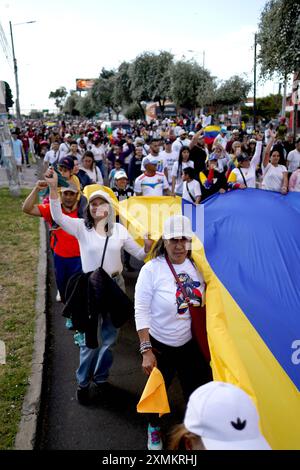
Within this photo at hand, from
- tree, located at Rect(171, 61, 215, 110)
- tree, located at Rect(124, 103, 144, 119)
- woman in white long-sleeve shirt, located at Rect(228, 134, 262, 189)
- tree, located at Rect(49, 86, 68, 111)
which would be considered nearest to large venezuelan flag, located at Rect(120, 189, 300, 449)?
woman in white long-sleeve shirt, located at Rect(228, 134, 262, 189)

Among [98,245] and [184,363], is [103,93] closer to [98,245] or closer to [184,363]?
[98,245]

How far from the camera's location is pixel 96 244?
3.88 metres

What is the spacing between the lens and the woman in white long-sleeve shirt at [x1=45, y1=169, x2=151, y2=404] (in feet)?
12.8

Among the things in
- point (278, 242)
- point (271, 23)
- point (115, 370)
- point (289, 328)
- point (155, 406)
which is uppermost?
point (271, 23)

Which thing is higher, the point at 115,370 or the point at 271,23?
the point at 271,23

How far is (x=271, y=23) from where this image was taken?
11109mm

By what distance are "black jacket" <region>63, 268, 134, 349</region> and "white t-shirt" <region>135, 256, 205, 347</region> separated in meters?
0.59

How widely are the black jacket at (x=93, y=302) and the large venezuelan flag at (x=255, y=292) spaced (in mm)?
805

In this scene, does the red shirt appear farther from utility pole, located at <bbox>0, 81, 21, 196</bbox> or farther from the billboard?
the billboard

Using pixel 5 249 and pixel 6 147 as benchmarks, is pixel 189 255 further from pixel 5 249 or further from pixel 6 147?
pixel 6 147

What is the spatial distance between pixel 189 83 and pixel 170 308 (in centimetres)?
4103

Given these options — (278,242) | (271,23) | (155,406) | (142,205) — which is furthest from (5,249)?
(271,23)

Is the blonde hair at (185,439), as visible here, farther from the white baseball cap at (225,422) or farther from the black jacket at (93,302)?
the black jacket at (93,302)

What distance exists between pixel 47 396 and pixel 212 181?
4951 millimetres
